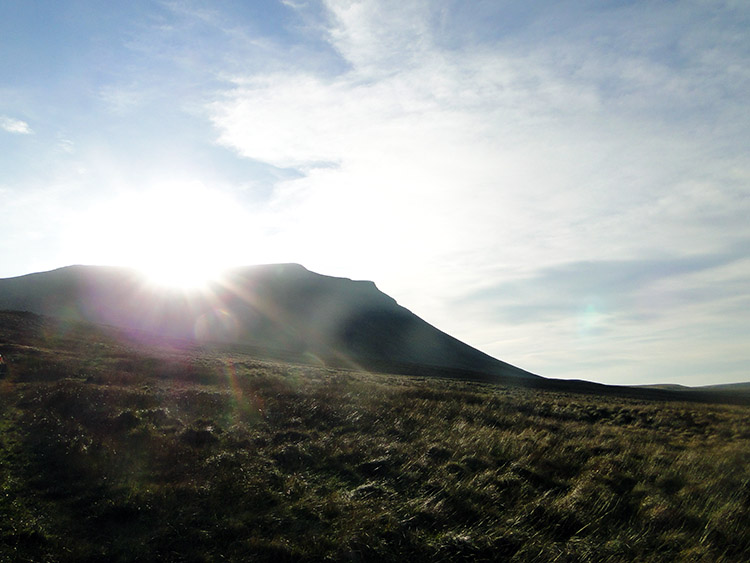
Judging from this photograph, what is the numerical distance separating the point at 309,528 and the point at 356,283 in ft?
439

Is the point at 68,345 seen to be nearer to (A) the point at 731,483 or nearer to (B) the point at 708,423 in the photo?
(A) the point at 731,483

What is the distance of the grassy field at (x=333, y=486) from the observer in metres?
7.45

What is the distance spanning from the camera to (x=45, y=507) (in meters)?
8.43

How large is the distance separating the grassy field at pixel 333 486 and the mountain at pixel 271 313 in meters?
57.2

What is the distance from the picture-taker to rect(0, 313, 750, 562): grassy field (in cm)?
745

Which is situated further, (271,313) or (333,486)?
(271,313)

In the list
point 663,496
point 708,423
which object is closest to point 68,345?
point 663,496

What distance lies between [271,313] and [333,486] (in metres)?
101

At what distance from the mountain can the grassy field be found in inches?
2254

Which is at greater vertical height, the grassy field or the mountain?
the mountain

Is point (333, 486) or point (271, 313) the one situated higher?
point (271, 313)

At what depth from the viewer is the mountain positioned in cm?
8681

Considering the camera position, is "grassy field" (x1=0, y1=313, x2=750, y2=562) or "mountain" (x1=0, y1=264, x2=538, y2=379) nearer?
"grassy field" (x1=0, y1=313, x2=750, y2=562)

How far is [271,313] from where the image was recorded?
10794 centimetres
